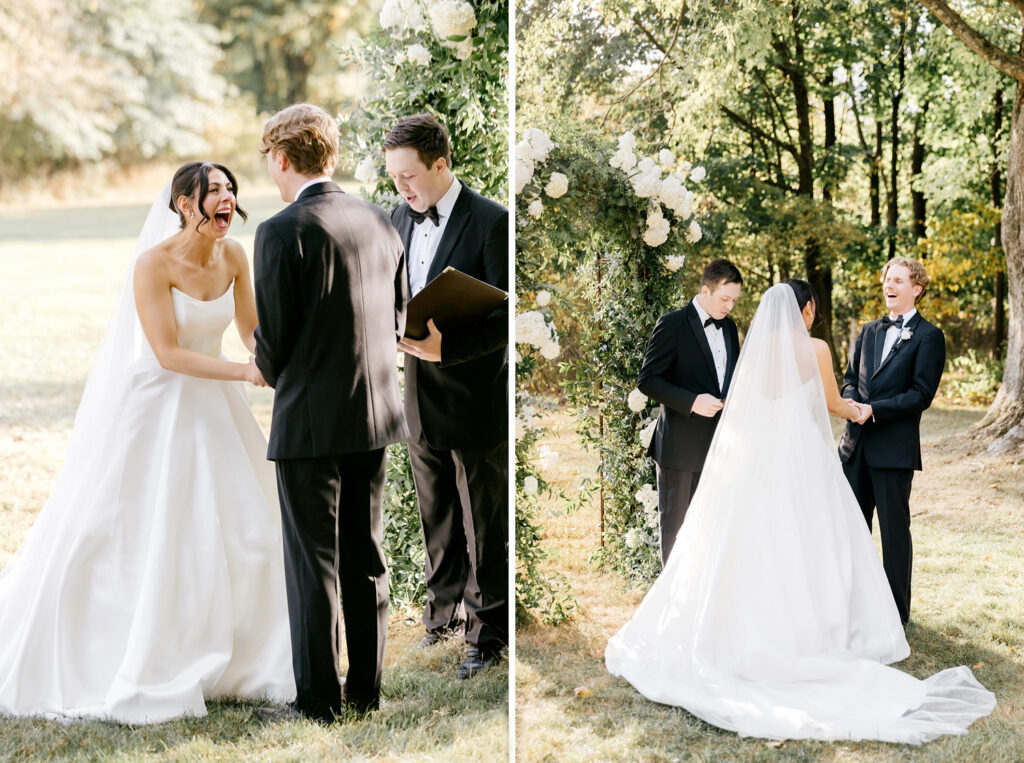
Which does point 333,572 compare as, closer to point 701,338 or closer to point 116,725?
point 116,725

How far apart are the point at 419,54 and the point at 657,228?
106 centimetres

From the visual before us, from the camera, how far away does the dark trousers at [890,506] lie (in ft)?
9.68

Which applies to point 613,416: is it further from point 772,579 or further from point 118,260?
point 118,260

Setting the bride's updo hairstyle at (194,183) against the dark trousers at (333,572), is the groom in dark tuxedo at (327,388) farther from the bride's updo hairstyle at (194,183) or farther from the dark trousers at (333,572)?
→ the bride's updo hairstyle at (194,183)

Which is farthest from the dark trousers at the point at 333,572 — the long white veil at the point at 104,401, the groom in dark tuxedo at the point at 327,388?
the long white veil at the point at 104,401

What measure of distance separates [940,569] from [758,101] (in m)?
1.73

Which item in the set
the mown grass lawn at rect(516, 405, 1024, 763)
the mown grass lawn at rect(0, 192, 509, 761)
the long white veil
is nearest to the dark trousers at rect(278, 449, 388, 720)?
the mown grass lawn at rect(0, 192, 509, 761)

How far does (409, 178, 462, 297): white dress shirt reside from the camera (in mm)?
2691

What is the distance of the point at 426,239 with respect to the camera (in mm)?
2748

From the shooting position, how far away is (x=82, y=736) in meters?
2.53

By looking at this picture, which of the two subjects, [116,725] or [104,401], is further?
[104,401]

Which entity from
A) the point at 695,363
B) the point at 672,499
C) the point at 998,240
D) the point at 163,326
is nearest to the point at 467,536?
the point at 672,499

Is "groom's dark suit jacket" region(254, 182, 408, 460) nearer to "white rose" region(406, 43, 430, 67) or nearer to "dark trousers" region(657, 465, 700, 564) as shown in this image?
"white rose" region(406, 43, 430, 67)

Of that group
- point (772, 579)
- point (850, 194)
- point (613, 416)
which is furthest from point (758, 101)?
point (772, 579)
